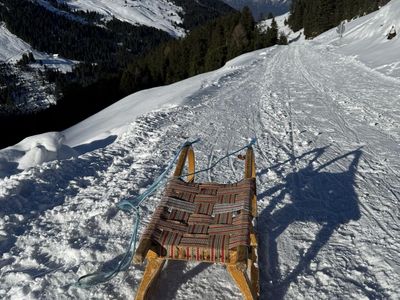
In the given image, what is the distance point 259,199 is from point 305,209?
0.65m

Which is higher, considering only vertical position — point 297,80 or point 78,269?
point 297,80

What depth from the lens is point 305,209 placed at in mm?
5500

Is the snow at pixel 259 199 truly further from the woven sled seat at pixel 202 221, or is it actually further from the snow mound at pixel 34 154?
the woven sled seat at pixel 202 221

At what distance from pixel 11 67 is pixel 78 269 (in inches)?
7865

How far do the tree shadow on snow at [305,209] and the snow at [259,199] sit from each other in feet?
0.05

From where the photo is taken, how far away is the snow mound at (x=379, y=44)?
1788cm

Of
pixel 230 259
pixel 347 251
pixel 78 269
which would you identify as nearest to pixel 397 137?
pixel 347 251

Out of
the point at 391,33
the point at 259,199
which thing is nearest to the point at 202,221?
the point at 259,199

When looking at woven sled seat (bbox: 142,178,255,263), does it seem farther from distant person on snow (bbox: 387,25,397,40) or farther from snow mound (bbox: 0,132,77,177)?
distant person on snow (bbox: 387,25,397,40)

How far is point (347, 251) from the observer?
4.53 metres

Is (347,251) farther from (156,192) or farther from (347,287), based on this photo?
(156,192)

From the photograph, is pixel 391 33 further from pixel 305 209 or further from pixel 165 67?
pixel 165 67

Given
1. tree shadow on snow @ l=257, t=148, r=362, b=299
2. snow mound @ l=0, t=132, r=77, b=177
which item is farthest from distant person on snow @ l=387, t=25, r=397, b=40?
snow mound @ l=0, t=132, r=77, b=177

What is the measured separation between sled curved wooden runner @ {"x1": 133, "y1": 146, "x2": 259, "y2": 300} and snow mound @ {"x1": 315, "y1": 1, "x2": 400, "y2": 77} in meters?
12.6
